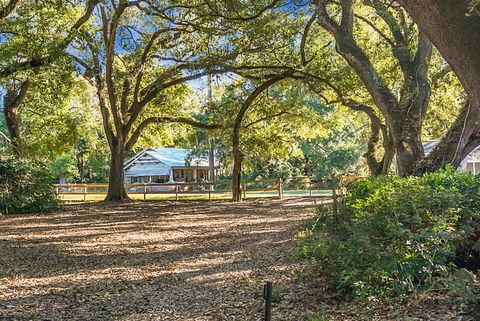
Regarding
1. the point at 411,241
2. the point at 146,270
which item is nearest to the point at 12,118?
the point at 146,270

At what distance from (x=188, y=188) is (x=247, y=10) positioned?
2621 centimetres

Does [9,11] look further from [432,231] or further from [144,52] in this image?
[432,231]

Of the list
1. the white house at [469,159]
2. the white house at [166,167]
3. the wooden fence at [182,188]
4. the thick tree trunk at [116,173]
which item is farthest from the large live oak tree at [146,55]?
the white house at [166,167]

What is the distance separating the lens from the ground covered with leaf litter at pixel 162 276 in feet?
15.2

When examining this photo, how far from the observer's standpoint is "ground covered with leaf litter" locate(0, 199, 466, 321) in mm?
4645

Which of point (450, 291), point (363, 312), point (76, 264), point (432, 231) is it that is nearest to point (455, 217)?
point (432, 231)

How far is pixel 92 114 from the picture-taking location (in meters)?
25.3

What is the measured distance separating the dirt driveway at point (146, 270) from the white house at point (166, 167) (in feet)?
98.2

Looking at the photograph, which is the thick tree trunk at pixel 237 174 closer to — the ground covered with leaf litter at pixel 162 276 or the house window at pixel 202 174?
the ground covered with leaf litter at pixel 162 276

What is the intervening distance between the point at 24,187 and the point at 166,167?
86.7 feet

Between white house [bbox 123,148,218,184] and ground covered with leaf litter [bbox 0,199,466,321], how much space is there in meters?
30.5

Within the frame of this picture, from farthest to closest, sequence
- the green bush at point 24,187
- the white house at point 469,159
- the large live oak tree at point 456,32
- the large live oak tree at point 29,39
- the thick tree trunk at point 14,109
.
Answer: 1. the white house at point 469,159
2. the thick tree trunk at point 14,109
3. the green bush at point 24,187
4. the large live oak tree at point 29,39
5. the large live oak tree at point 456,32

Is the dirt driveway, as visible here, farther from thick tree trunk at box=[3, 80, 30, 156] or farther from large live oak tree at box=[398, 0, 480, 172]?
thick tree trunk at box=[3, 80, 30, 156]

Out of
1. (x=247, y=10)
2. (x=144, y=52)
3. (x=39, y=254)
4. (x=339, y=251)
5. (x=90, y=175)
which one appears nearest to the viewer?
(x=339, y=251)
